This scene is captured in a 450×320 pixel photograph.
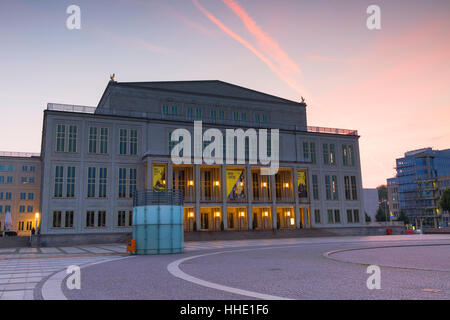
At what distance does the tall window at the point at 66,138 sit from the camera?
49844 millimetres

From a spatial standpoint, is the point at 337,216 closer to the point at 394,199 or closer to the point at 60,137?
the point at 60,137

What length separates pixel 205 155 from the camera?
56250 mm

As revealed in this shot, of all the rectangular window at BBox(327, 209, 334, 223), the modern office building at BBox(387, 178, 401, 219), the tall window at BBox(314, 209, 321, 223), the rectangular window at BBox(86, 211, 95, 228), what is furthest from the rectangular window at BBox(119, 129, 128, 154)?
the modern office building at BBox(387, 178, 401, 219)

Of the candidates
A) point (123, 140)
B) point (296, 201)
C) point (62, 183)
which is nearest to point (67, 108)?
point (123, 140)

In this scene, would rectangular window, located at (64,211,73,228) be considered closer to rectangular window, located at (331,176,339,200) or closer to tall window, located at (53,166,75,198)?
tall window, located at (53,166,75,198)

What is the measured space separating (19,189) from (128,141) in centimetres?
4310

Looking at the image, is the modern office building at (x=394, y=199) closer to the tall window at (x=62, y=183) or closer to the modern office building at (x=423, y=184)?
the modern office building at (x=423, y=184)

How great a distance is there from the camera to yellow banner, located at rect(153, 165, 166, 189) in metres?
51.7

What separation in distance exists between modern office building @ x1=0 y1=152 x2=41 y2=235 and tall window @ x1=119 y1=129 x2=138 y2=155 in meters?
40.1
